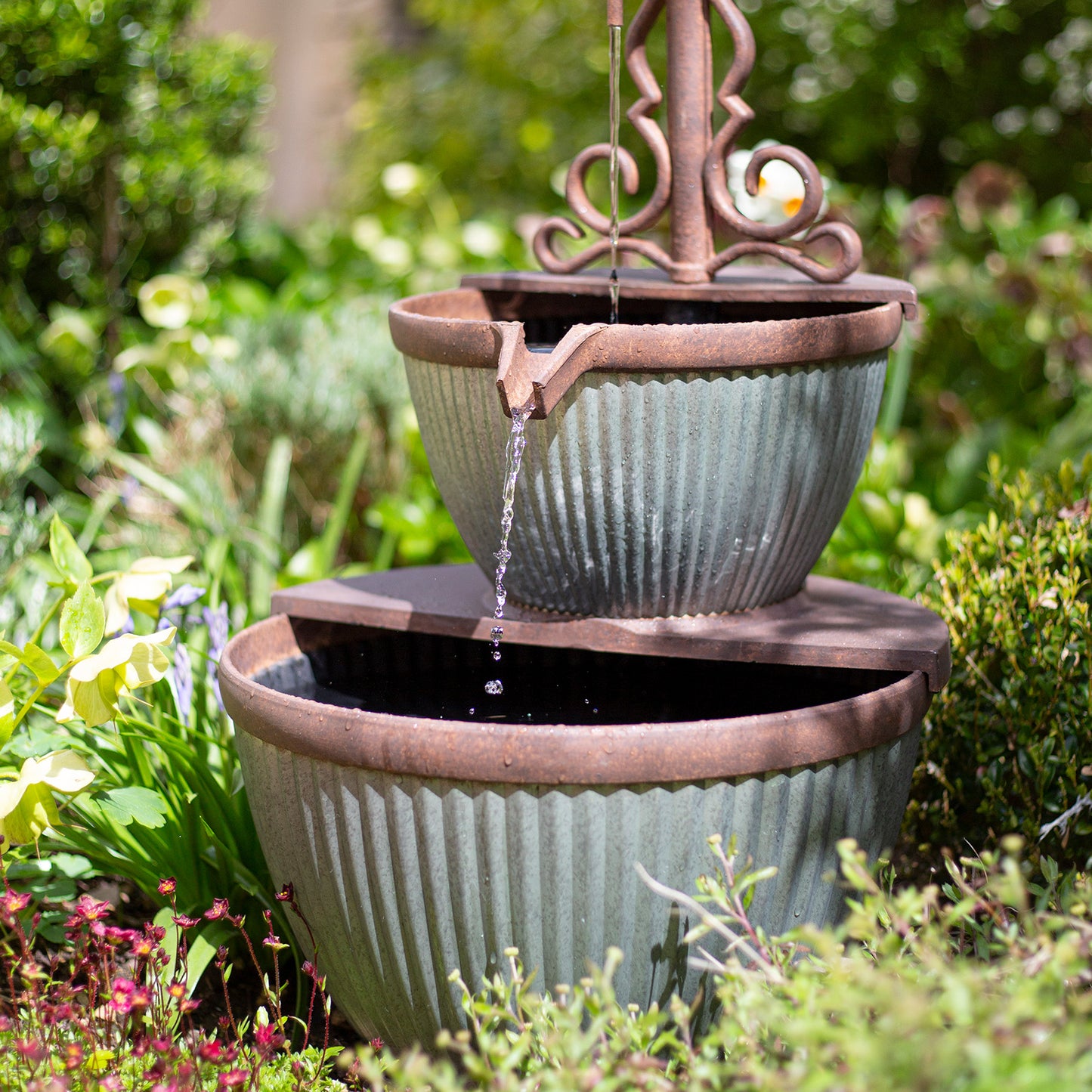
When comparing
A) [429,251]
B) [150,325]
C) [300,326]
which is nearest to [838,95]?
[429,251]

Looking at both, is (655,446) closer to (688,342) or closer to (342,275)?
(688,342)

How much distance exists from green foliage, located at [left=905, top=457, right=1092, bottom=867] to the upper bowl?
38 cm

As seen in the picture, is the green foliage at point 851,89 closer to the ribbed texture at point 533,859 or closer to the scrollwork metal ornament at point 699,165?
the scrollwork metal ornament at point 699,165

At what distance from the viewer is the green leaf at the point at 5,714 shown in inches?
64.4

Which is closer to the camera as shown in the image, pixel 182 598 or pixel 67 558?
pixel 67 558

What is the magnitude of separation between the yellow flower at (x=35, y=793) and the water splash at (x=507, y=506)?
57cm


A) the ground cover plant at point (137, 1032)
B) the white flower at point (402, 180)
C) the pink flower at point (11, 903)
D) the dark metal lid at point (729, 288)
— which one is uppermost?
the white flower at point (402, 180)

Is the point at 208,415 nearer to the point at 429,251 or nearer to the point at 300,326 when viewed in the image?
the point at 300,326

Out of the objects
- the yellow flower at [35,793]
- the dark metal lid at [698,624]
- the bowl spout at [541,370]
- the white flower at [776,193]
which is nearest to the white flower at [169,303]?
the white flower at [776,193]

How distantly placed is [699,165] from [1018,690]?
0.95 metres

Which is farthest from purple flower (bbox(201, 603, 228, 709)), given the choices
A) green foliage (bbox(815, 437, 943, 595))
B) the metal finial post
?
green foliage (bbox(815, 437, 943, 595))

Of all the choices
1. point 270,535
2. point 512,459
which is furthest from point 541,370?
point 270,535

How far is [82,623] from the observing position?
1.63 metres

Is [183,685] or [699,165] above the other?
[699,165]
